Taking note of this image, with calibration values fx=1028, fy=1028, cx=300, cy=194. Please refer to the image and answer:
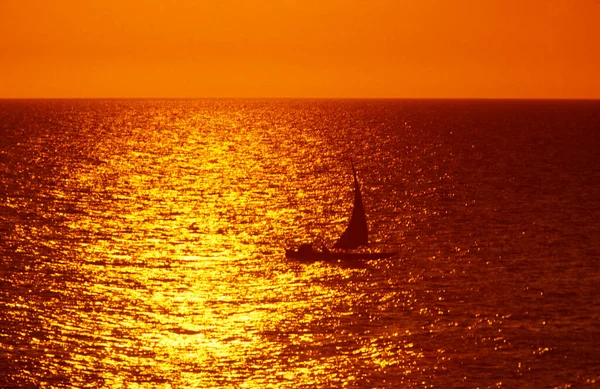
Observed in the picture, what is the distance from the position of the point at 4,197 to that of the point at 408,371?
3682 inches

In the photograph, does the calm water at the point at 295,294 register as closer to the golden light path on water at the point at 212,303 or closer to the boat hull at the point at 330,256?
the golden light path on water at the point at 212,303

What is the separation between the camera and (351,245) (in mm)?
108438

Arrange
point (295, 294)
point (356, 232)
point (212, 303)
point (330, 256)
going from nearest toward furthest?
point (212, 303), point (295, 294), point (330, 256), point (356, 232)

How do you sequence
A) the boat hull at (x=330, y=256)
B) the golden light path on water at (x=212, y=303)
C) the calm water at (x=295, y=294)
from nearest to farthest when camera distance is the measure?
the calm water at (x=295, y=294) < the golden light path on water at (x=212, y=303) < the boat hull at (x=330, y=256)

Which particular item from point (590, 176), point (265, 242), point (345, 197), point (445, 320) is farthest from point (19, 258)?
point (590, 176)

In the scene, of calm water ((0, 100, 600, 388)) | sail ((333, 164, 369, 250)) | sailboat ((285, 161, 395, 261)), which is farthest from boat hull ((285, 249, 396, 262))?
sail ((333, 164, 369, 250))

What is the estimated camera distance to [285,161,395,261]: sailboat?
10362cm

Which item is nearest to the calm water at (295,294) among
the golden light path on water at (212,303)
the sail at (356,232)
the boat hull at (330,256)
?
the golden light path on water at (212,303)

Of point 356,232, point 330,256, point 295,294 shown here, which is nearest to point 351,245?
point 356,232

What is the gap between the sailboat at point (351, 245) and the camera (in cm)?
10362

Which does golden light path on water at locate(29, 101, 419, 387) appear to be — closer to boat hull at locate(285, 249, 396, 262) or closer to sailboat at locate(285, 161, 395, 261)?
boat hull at locate(285, 249, 396, 262)

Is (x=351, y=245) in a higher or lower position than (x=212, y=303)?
higher

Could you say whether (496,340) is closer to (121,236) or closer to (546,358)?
(546,358)

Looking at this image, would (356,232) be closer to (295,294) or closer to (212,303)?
(295,294)
